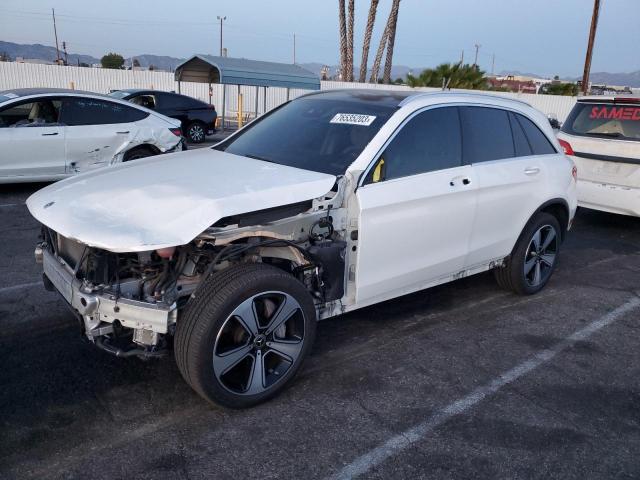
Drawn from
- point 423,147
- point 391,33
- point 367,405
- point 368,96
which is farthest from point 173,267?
point 391,33

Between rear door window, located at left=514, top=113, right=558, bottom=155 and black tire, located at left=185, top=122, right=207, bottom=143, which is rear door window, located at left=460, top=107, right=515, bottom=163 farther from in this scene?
black tire, located at left=185, top=122, right=207, bottom=143

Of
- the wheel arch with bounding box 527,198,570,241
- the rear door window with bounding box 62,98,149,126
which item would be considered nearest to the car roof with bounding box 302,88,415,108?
the wheel arch with bounding box 527,198,570,241

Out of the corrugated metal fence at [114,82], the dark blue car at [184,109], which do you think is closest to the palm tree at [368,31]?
the corrugated metal fence at [114,82]

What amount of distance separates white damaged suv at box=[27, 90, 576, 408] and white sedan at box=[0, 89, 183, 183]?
460cm

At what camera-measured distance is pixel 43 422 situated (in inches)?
121

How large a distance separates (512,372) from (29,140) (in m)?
7.09

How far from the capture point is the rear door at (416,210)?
3703 mm

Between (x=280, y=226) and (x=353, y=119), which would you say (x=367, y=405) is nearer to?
(x=280, y=226)

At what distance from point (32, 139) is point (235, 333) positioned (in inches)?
247

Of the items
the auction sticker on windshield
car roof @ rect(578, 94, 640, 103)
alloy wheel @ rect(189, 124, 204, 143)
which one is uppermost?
car roof @ rect(578, 94, 640, 103)

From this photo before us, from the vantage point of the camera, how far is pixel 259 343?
325 centimetres

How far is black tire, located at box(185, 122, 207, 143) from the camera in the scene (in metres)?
16.1

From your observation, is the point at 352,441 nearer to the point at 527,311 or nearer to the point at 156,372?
the point at 156,372

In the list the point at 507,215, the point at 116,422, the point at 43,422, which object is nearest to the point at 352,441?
the point at 116,422
